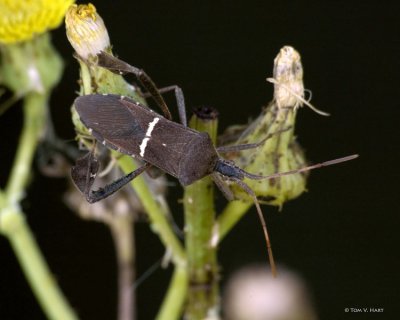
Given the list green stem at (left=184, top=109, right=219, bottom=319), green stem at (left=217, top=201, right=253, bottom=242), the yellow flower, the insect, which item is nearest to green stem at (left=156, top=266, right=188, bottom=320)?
green stem at (left=184, top=109, right=219, bottom=319)

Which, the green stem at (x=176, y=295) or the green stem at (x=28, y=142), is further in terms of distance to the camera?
the green stem at (x=28, y=142)

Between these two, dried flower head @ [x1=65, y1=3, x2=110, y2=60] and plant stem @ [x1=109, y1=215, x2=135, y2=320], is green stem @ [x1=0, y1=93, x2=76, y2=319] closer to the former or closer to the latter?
plant stem @ [x1=109, y1=215, x2=135, y2=320]

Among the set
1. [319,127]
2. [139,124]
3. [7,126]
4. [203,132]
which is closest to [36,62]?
[139,124]

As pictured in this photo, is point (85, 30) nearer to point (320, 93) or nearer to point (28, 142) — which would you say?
point (28, 142)

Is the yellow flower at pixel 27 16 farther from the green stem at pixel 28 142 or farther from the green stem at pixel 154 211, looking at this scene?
the green stem at pixel 154 211

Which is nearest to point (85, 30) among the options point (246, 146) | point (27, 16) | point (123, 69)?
point (123, 69)

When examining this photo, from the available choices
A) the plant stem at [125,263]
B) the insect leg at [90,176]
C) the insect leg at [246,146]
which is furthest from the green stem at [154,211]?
the plant stem at [125,263]

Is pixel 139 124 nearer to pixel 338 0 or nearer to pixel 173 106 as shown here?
pixel 173 106
